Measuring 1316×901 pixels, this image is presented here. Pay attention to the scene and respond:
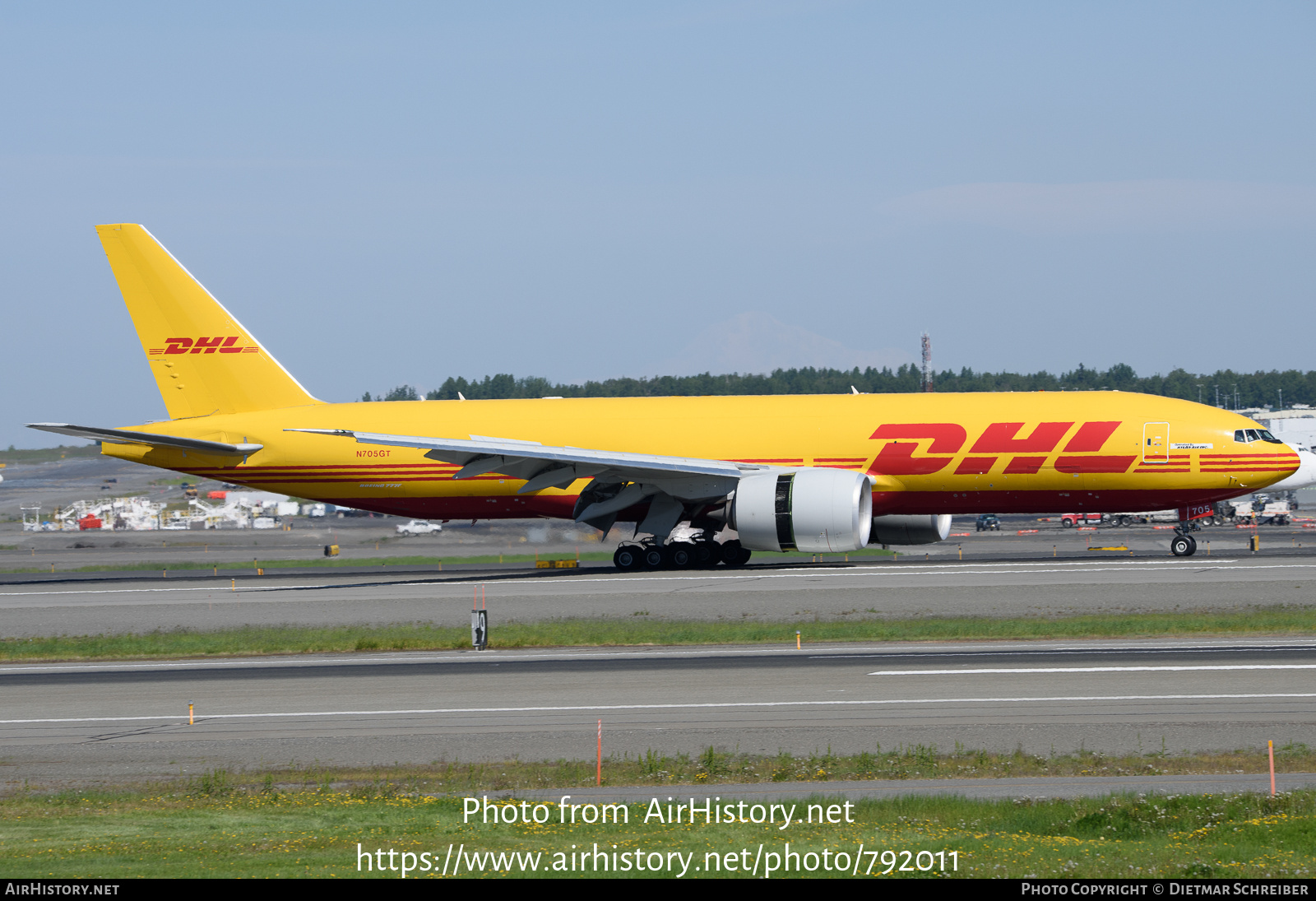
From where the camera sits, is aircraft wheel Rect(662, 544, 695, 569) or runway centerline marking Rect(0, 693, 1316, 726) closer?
runway centerline marking Rect(0, 693, 1316, 726)

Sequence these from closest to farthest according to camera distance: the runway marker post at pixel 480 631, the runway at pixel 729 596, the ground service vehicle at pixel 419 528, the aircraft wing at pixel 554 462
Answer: the runway marker post at pixel 480 631
the runway at pixel 729 596
the aircraft wing at pixel 554 462
the ground service vehicle at pixel 419 528

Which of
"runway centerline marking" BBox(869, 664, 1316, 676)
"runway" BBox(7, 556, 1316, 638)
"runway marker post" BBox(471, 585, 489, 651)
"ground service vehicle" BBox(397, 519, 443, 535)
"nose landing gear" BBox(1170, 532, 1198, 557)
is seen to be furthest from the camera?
"ground service vehicle" BBox(397, 519, 443, 535)

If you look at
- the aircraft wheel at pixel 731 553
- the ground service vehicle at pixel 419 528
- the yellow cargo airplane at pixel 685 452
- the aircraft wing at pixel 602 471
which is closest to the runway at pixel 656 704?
the aircraft wing at pixel 602 471

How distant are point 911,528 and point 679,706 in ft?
81.9

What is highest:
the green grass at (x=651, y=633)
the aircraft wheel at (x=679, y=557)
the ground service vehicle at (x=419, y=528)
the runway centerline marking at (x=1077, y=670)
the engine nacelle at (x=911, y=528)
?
the engine nacelle at (x=911, y=528)

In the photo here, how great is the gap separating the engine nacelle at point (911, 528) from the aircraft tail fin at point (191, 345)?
2284 cm

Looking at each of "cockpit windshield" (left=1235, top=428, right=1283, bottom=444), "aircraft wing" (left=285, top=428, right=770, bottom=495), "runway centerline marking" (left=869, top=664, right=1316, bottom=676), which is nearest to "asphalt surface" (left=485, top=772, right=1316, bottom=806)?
"runway centerline marking" (left=869, top=664, right=1316, bottom=676)

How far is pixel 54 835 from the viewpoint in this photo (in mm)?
12102

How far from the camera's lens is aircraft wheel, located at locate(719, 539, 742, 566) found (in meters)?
41.0

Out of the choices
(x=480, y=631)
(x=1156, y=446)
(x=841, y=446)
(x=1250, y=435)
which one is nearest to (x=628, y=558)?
(x=841, y=446)

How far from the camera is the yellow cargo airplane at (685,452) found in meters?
37.9

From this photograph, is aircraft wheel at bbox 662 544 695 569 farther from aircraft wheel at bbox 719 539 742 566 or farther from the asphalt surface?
the asphalt surface

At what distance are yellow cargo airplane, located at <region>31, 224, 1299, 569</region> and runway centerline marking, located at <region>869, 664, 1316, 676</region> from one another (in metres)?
14.8

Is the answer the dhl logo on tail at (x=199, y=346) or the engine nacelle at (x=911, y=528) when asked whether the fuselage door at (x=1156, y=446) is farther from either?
the dhl logo on tail at (x=199, y=346)
